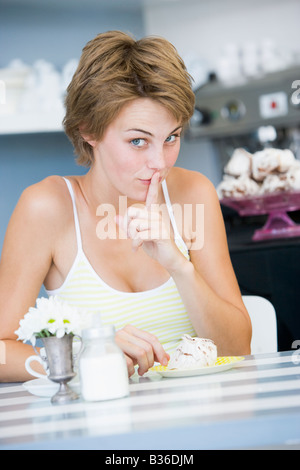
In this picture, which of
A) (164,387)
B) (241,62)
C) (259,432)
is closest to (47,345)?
(164,387)

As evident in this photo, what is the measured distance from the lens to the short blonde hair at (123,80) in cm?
133

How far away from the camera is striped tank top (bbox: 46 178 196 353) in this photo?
1468 mm

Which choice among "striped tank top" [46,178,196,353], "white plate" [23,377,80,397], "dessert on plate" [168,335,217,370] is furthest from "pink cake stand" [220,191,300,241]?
"white plate" [23,377,80,397]

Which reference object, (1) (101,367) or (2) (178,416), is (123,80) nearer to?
(1) (101,367)

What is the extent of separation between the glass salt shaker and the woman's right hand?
13cm

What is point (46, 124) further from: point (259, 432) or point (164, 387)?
point (259, 432)

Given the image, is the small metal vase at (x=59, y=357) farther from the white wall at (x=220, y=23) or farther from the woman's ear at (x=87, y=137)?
the white wall at (x=220, y=23)

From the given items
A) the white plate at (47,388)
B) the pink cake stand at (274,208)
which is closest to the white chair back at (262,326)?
the white plate at (47,388)

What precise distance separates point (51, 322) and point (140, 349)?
19 centimetres

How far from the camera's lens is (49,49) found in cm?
341

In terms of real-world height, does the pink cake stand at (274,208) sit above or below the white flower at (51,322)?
above

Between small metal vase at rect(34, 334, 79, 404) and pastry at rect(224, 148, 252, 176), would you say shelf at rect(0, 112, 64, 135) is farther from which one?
small metal vase at rect(34, 334, 79, 404)

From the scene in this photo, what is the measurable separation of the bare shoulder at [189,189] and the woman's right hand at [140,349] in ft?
1.89

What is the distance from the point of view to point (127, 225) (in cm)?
121
